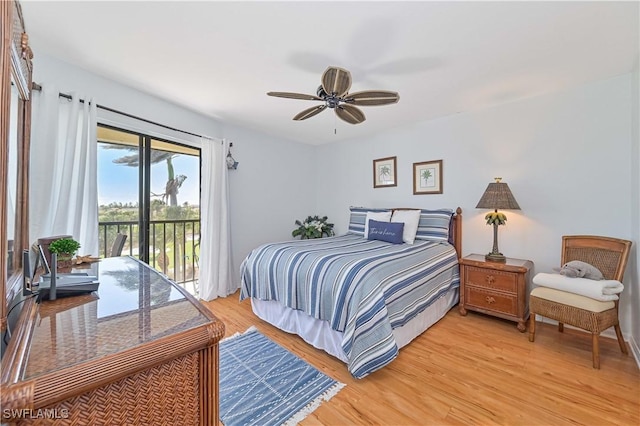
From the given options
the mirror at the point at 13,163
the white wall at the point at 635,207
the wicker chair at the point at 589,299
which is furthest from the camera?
the white wall at the point at 635,207

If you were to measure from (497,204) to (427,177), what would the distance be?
1058 millimetres

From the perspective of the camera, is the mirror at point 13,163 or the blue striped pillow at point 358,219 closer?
the mirror at point 13,163

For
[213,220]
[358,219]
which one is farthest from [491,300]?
[213,220]

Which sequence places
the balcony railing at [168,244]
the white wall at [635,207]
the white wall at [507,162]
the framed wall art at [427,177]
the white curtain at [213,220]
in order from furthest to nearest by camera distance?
the framed wall art at [427,177], the white curtain at [213,220], the balcony railing at [168,244], the white wall at [507,162], the white wall at [635,207]

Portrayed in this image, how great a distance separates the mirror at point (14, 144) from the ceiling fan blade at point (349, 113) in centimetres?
185

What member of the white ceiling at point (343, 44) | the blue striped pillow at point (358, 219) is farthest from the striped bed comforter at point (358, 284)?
the white ceiling at point (343, 44)

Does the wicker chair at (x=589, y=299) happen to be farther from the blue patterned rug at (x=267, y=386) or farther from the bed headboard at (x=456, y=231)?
the blue patterned rug at (x=267, y=386)

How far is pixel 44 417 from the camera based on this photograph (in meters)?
0.48

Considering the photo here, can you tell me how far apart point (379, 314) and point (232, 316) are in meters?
1.78

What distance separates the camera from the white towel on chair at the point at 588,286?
1.98 m

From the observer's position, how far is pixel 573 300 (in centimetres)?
209

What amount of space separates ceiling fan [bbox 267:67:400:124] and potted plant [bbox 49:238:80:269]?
154cm

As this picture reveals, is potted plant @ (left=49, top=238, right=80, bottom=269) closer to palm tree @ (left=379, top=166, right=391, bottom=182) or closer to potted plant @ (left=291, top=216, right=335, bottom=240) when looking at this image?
potted plant @ (left=291, top=216, right=335, bottom=240)

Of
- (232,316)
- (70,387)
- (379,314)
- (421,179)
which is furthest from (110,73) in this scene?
(421,179)
